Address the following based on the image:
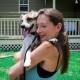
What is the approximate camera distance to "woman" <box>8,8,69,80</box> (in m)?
2.45

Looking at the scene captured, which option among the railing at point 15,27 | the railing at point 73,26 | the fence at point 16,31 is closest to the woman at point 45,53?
the fence at point 16,31

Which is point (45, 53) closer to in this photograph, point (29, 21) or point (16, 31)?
point (29, 21)

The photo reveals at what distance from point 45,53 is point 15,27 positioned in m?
14.3

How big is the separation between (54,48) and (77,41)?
14168mm

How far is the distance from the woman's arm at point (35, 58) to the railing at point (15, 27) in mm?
13800

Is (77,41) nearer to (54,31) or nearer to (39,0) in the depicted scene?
(39,0)

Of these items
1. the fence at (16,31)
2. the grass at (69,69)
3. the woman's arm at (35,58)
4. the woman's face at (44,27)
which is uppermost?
the woman's face at (44,27)

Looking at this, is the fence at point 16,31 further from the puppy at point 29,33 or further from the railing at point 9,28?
the puppy at point 29,33

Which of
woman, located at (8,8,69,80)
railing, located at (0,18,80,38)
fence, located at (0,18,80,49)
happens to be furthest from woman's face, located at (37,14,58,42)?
railing, located at (0,18,80,38)

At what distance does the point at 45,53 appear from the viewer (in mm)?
2463

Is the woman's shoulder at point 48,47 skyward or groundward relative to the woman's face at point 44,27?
groundward

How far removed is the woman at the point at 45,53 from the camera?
2.45 m

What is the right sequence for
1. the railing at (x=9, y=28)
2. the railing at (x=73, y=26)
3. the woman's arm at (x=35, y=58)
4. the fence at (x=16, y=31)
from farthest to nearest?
the railing at (x=73, y=26) < the railing at (x=9, y=28) < the fence at (x=16, y=31) < the woman's arm at (x=35, y=58)

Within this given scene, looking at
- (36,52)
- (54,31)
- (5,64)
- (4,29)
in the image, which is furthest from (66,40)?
(4,29)
